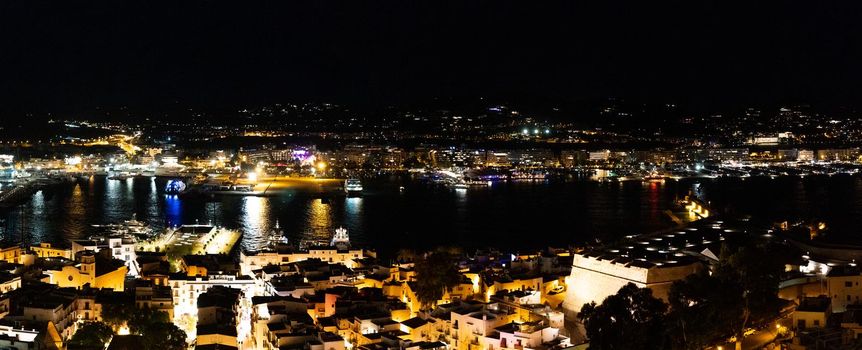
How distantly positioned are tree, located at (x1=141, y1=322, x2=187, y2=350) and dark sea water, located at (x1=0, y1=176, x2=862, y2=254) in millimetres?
6501

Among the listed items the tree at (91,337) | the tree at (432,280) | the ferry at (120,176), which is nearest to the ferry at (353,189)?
the ferry at (120,176)

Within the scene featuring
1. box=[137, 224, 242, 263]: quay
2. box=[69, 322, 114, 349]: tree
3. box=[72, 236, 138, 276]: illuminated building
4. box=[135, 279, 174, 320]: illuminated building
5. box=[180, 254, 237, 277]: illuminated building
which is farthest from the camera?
box=[137, 224, 242, 263]: quay

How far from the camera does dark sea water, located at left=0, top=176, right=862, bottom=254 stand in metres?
14.1

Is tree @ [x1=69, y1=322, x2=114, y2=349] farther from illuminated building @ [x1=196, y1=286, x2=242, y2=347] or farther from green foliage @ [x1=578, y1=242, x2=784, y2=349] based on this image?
green foliage @ [x1=578, y1=242, x2=784, y2=349]

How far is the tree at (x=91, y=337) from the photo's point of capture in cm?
575

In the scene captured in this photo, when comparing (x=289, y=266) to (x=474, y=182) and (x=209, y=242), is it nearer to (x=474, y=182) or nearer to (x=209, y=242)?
(x=209, y=242)

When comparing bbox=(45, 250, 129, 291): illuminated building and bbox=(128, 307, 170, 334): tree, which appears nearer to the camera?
bbox=(128, 307, 170, 334): tree

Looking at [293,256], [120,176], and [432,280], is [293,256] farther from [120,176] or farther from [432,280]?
[120,176]

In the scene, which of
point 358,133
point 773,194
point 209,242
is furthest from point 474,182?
point 358,133

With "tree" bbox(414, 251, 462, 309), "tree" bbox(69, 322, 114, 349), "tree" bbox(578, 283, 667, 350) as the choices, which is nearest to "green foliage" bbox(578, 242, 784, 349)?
"tree" bbox(578, 283, 667, 350)

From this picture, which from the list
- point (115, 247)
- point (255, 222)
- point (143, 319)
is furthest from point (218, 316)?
point (255, 222)

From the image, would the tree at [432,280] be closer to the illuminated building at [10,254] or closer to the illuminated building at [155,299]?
the illuminated building at [155,299]

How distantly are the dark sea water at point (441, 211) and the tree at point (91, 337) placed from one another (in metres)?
6.33

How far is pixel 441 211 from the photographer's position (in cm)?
1819
